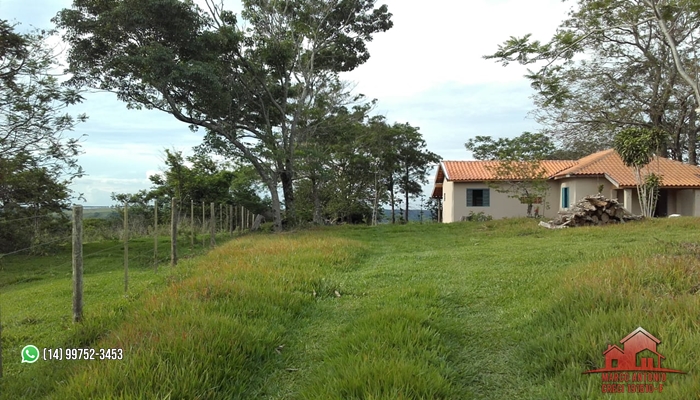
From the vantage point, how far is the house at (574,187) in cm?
1900

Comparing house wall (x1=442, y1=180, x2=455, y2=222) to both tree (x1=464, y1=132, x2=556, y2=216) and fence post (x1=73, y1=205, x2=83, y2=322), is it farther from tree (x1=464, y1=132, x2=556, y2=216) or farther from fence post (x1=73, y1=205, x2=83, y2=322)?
fence post (x1=73, y1=205, x2=83, y2=322)

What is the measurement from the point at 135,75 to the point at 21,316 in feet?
31.0

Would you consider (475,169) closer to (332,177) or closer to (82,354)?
(332,177)

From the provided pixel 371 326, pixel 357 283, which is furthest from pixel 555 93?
pixel 371 326

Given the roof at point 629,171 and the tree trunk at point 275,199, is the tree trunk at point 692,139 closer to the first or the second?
the roof at point 629,171

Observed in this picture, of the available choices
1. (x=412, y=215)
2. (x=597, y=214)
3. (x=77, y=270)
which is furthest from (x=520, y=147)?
(x=77, y=270)

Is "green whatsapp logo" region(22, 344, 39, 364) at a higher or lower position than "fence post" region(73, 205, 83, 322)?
lower

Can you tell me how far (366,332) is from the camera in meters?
3.41

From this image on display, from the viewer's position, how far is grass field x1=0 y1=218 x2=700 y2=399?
2.66 m

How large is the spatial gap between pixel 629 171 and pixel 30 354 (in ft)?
73.9

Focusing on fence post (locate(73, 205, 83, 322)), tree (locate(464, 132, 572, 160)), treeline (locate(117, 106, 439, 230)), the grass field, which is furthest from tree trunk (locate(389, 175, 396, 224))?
fence post (locate(73, 205, 83, 322))

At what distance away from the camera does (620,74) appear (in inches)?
814

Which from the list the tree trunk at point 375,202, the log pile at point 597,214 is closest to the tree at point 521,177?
the log pile at point 597,214

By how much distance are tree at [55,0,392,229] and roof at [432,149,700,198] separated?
8.89 meters
